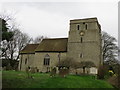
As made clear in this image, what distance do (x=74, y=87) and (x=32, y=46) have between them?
108 ft

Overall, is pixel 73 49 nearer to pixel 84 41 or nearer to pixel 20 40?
pixel 84 41

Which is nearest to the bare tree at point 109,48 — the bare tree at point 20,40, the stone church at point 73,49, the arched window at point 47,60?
the stone church at point 73,49

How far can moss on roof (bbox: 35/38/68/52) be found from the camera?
46366 mm

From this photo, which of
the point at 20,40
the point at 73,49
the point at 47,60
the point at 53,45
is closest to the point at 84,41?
the point at 73,49

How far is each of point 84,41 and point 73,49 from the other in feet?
10.9

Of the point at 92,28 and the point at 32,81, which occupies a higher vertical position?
the point at 92,28

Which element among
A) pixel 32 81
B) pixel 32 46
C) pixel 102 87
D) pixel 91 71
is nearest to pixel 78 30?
pixel 91 71

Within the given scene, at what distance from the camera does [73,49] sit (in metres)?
44.7

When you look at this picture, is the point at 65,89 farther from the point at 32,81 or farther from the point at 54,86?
the point at 32,81

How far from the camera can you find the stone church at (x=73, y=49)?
143 feet

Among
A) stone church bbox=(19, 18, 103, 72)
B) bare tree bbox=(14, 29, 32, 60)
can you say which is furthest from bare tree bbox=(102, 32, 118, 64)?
bare tree bbox=(14, 29, 32, 60)

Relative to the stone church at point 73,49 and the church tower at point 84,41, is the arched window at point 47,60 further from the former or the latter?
the church tower at point 84,41

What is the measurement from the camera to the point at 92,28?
148ft

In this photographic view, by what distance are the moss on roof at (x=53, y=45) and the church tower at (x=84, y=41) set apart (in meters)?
2.30
